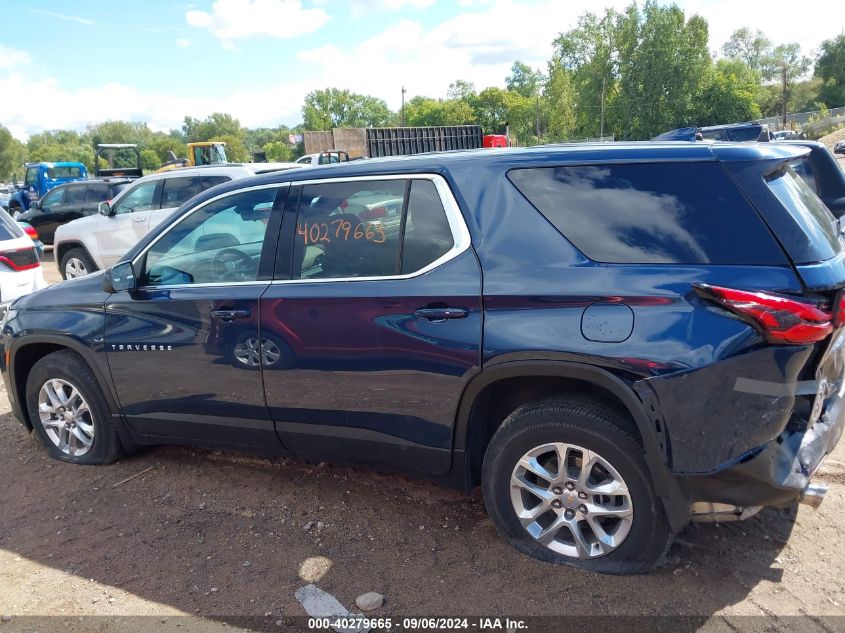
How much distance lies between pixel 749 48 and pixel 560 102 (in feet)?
220

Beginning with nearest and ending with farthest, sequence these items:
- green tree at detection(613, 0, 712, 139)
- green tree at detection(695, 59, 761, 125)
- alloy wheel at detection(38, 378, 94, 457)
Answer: alloy wheel at detection(38, 378, 94, 457) → green tree at detection(613, 0, 712, 139) → green tree at detection(695, 59, 761, 125)

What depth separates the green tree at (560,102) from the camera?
6003cm

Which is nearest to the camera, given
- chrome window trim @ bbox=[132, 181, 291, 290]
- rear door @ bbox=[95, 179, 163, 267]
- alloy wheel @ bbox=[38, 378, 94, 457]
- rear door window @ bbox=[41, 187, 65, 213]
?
chrome window trim @ bbox=[132, 181, 291, 290]

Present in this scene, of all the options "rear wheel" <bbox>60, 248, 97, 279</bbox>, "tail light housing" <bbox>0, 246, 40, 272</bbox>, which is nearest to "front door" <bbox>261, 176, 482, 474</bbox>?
"tail light housing" <bbox>0, 246, 40, 272</bbox>

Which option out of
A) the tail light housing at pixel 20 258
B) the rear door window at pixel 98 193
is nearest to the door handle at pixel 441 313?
the tail light housing at pixel 20 258

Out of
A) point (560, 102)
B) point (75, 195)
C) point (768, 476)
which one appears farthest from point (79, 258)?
point (560, 102)

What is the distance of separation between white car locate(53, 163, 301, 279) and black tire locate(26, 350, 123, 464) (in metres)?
5.02

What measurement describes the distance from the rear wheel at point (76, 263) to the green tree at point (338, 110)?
8285 centimetres

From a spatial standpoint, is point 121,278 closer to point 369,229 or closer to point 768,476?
point 369,229

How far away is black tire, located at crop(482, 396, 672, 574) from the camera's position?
9.12ft

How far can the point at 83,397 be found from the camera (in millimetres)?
4270

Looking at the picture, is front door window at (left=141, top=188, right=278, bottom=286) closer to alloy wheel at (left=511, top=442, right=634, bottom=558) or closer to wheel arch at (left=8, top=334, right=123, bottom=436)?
wheel arch at (left=8, top=334, right=123, bottom=436)

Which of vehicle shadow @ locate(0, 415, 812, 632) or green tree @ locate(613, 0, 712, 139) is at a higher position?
green tree @ locate(613, 0, 712, 139)

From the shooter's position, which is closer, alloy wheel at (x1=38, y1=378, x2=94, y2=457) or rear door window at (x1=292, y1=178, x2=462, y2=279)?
rear door window at (x1=292, y1=178, x2=462, y2=279)
